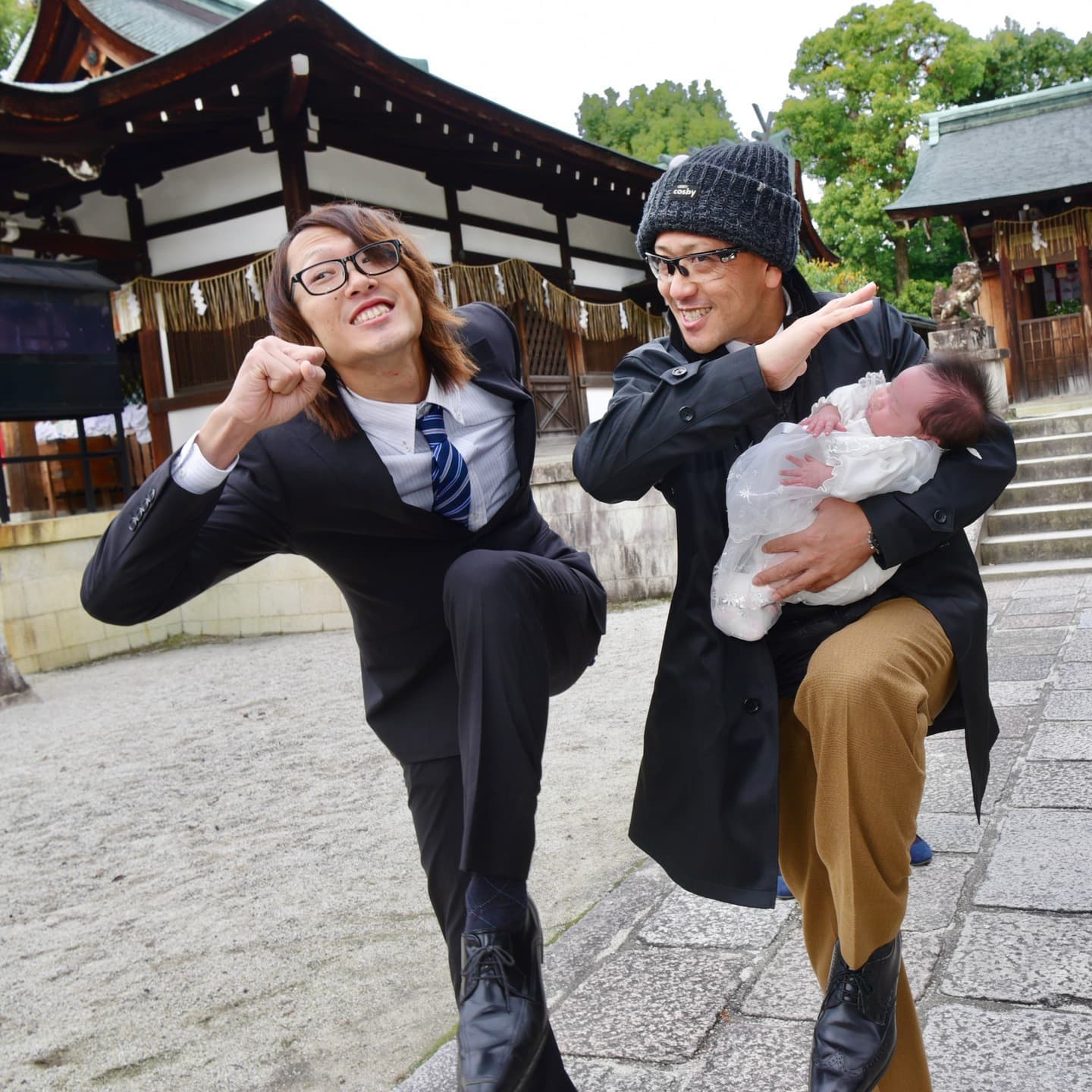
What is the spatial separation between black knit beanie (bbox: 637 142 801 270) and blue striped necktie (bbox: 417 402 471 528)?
57cm

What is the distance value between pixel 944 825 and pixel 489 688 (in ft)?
6.24

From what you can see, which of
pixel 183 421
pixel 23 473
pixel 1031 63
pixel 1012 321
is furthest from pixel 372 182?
pixel 1031 63

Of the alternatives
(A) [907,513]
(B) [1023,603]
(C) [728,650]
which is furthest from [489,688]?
(B) [1023,603]

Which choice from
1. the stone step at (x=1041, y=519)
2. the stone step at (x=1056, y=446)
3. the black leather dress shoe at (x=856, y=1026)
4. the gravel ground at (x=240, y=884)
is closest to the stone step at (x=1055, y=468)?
the stone step at (x=1056, y=446)

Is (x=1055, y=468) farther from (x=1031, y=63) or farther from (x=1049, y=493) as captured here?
(x=1031, y=63)

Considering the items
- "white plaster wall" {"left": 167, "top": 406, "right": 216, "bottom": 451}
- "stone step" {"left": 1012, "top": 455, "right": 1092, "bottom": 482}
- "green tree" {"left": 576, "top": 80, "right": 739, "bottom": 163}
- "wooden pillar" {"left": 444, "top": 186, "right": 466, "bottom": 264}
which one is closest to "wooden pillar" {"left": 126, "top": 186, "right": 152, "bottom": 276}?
"white plaster wall" {"left": 167, "top": 406, "right": 216, "bottom": 451}

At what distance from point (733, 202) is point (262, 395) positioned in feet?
2.94

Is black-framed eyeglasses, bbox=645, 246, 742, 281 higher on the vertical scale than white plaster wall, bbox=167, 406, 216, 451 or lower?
lower

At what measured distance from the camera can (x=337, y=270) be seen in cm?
215

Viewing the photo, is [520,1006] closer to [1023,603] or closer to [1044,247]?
[1023,603]

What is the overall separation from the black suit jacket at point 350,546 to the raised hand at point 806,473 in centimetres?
62

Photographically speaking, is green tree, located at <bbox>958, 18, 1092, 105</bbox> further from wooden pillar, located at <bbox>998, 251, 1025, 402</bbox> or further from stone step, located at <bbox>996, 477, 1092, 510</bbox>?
stone step, located at <bbox>996, 477, 1092, 510</bbox>

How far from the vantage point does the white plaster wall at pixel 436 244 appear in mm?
10688

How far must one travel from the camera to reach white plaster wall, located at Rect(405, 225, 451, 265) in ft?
35.1
